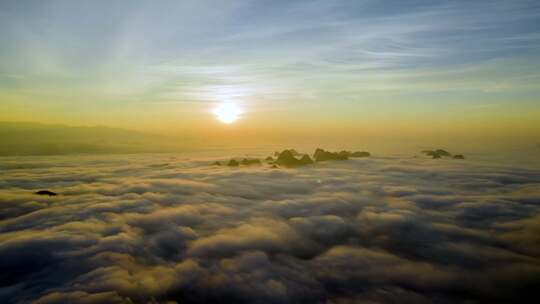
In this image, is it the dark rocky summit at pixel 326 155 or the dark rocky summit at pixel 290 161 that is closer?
the dark rocky summit at pixel 290 161

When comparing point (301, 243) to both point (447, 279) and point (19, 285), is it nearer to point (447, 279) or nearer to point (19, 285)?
point (447, 279)

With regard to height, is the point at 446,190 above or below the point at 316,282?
above

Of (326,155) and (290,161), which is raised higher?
(326,155)

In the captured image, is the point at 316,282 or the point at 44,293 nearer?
the point at 44,293

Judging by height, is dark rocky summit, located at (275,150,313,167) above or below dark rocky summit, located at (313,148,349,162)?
below

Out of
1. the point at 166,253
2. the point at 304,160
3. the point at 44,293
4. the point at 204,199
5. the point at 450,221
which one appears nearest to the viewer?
the point at 44,293

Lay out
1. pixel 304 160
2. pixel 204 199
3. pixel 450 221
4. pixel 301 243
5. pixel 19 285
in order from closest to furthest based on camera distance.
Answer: pixel 19 285, pixel 301 243, pixel 450 221, pixel 204 199, pixel 304 160

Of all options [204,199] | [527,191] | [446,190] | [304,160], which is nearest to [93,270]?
[204,199]

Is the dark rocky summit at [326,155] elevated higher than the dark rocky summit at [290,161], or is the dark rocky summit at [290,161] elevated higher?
the dark rocky summit at [326,155]

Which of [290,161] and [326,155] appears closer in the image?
[290,161]

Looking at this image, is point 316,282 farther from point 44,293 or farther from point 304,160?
point 304,160

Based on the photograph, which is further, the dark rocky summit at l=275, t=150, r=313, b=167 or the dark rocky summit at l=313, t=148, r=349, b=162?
the dark rocky summit at l=313, t=148, r=349, b=162
